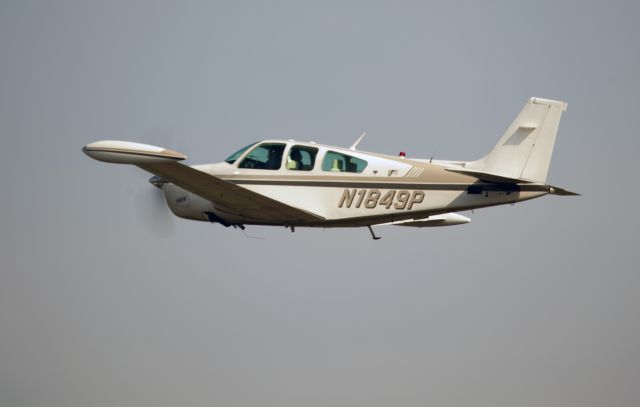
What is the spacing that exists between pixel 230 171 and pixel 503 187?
5603 millimetres

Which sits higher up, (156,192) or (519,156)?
(519,156)

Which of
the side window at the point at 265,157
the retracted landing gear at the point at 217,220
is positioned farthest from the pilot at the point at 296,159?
the retracted landing gear at the point at 217,220

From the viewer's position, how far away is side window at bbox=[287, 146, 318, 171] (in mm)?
21719

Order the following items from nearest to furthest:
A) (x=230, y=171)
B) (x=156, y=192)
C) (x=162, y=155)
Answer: (x=162, y=155) < (x=230, y=171) < (x=156, y=192)

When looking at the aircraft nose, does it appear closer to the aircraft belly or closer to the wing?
the wing

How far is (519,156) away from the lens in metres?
21.1

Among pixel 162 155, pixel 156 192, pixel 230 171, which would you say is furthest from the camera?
pixel 156 192

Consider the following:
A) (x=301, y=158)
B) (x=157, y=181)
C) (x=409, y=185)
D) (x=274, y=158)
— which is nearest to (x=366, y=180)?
(x=409, y=185)

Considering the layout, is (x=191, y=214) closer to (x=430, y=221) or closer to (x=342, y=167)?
(x=342, y=167)

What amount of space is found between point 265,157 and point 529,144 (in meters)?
5.33

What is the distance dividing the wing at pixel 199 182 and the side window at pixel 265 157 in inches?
37.7

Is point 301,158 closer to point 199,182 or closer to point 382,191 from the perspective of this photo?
point 382,191

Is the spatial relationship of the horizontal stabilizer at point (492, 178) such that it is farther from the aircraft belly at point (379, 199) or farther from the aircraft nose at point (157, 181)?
the aircraft nose at point (157, 181)

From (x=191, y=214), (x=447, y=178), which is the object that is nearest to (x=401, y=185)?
(x=447, y=178)
